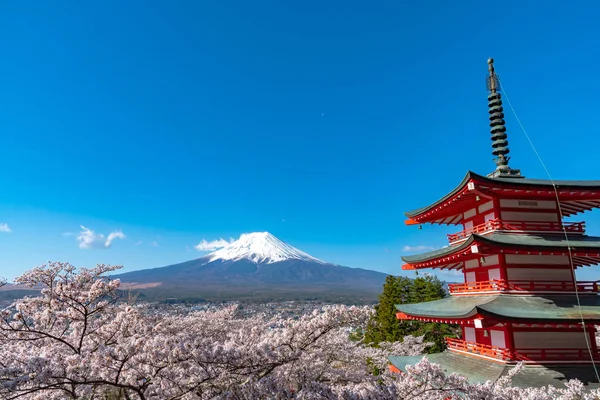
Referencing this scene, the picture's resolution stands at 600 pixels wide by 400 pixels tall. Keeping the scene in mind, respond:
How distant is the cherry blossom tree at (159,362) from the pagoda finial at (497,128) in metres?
7.12

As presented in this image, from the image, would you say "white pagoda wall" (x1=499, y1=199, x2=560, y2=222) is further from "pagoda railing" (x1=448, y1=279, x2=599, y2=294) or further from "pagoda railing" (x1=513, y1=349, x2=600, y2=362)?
"pagoda railing" (x1=513, y1=349, x2=600, y2=362)

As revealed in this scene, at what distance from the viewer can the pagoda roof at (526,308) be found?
9.61 meters

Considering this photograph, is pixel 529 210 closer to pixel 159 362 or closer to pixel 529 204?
pixel 529 204

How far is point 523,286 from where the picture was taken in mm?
11016

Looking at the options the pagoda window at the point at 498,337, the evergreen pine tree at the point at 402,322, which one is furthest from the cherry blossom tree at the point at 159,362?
the evergreen pine tree at the point at 402,322

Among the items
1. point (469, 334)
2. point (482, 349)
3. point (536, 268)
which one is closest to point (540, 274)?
point (536, 268)

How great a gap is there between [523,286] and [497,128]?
5.90m

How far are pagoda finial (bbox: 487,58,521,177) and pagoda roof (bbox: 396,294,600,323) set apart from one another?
439cm

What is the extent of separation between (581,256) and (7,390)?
567 inches

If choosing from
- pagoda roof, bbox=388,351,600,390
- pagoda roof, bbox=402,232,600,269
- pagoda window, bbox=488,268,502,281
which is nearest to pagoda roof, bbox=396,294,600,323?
pagoda window, bbox=488,268,502,281

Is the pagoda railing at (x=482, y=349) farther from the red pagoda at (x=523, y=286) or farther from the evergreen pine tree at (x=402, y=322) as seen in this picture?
the evergreen pine tree at (x=402, y=322)

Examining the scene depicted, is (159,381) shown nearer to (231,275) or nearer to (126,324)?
(126,324)

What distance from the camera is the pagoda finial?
512 inches

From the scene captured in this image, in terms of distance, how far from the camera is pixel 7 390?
16.8 ft
